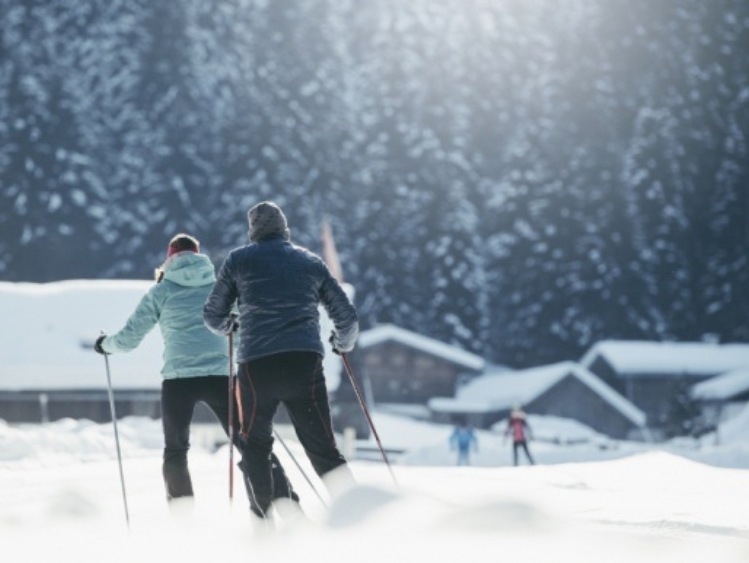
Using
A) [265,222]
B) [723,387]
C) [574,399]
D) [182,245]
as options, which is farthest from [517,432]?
[723,387]

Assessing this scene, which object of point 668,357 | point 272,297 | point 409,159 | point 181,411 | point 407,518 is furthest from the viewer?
point 409,159

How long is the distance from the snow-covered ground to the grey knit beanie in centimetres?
148

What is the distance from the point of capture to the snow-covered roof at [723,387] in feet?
185

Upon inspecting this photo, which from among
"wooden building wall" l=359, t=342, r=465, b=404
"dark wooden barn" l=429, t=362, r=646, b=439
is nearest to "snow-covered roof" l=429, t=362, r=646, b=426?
"dark wooden barn" l=429, t=362, r=646, b=439

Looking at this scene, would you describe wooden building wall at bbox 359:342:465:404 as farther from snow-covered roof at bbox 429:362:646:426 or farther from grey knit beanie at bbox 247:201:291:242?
grey knit beanie at bbox 247:201:291:242

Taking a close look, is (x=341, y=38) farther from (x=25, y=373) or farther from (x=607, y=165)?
(x=25, y=373)

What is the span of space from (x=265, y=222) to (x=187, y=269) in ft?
2.94

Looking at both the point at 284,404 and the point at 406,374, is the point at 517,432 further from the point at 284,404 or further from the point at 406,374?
the point at 406,374

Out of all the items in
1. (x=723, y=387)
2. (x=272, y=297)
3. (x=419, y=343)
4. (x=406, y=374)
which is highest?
(x=272, y=297)

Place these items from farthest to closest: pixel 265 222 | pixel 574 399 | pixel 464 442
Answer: pixel 574 399 → pixel 464 442 → pixel 265 222

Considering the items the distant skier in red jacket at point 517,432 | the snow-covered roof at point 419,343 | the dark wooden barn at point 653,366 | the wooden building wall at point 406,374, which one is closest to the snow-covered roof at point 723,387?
the dark wooden barn at point 653,366

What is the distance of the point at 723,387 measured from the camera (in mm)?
56688

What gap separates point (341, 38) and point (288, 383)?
7588 cm

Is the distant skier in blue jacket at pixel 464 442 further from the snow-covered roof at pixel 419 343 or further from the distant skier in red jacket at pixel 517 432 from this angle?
the snow-covered roof at pixel 419 343
